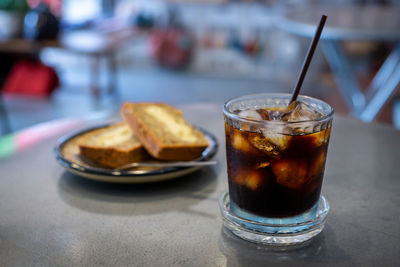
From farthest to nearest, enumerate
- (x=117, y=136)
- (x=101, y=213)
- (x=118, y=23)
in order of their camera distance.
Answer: (x=118, y=23) < (x=117, y=136) < (x=101, y=213)

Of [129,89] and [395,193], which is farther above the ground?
[395,193]

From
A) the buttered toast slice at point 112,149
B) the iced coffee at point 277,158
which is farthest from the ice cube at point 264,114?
the buttered toast slice at point 112,149

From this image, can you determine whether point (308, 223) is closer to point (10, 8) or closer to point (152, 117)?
point (152, 117)

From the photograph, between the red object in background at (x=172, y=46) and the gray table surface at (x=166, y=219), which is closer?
the gray table surface at (x=166, y=219)

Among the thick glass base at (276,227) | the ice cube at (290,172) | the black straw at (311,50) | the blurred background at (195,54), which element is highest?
the black straw at (311,50)

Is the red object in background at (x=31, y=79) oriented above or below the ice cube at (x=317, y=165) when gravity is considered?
below

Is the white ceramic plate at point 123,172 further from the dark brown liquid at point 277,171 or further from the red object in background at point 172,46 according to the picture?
the red object in background at point 172,46

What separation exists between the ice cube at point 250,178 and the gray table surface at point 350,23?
5.53ft

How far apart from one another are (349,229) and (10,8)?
3.08 metres

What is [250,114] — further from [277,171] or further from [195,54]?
[195,54]

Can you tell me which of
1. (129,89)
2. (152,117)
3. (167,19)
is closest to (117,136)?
(152,117)

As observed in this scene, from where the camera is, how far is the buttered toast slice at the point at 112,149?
2.98 ft

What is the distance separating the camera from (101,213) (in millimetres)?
788

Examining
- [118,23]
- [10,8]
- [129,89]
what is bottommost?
[129,89]
